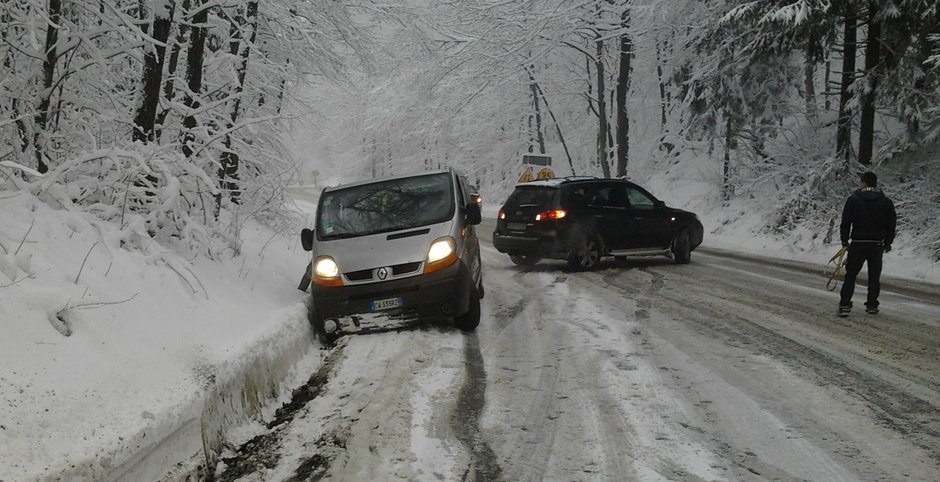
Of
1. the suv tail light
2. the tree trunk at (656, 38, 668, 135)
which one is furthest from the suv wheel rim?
the tree trunk at (656, 38, 668, 135)

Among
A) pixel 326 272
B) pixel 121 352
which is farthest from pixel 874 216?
pixel 121 352

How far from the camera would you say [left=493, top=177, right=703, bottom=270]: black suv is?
12688 mm

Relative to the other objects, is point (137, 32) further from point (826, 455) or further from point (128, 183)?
point (826, 455)

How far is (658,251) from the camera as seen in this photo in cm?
1343

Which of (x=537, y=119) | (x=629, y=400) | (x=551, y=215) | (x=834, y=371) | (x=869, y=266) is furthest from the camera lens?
(x=537, y=119)

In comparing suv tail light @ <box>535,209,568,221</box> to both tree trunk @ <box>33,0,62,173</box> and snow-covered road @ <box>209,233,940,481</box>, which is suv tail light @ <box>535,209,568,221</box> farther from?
tree trunk @ <box>33,0,62,173</box>

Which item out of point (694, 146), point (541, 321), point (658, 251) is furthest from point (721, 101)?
point (541, 321)

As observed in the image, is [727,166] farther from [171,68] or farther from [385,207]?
[171,68]

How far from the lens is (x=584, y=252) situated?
1273 cm

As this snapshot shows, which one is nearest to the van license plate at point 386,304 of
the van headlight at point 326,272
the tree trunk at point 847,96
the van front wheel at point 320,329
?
the van headlight at point 326,272

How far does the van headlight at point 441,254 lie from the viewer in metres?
7.30

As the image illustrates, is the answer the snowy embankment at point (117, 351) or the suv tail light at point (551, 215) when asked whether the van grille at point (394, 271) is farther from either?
the suv tail light at point (551, 215)

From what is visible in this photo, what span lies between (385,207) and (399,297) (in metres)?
1.31

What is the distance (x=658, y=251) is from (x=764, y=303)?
4491 millimetres
